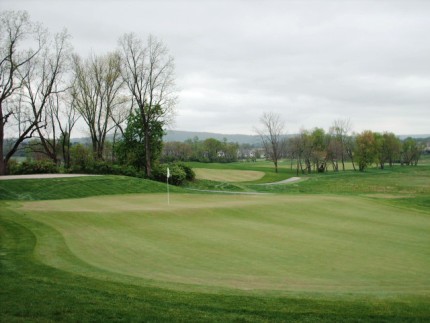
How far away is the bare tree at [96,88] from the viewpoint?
48300 mm

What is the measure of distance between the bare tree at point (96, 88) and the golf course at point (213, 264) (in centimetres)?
3015

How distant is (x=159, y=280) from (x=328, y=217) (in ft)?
44.0

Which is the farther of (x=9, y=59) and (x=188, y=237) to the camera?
(x=9, y=59)

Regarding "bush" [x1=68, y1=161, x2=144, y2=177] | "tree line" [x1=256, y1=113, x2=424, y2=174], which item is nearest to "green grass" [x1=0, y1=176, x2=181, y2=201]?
"bush" [x1=68, y1=161, x2=144, y2=177]

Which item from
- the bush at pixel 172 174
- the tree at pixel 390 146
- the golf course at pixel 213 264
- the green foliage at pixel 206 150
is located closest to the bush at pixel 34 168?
the bush at pixel 172 174

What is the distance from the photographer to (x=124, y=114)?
5494 centimetres

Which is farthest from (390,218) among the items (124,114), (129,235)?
→ (124,114)

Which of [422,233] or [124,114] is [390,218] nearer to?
[422,233]

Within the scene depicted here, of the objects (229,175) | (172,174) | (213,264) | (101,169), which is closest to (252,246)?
(213,264)

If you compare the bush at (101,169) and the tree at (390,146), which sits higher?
the tree at (390,146)

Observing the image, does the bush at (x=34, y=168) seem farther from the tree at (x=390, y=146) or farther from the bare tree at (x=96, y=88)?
the tree at (x=390, y=146)

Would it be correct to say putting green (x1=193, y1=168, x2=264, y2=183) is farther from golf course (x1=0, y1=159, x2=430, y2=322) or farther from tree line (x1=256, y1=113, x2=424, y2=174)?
golf course (x1=0, y1=159, x2=430, y2=322)

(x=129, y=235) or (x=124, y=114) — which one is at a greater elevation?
(x=124, y=114)

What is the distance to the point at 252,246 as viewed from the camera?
1278 centimetres
